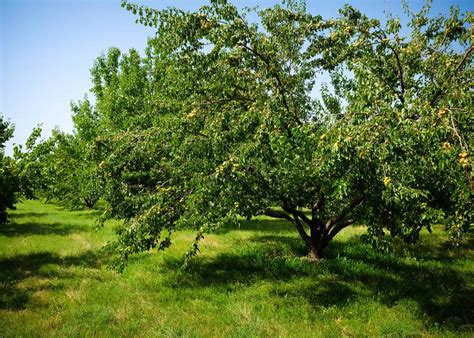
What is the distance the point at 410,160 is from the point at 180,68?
250 inches

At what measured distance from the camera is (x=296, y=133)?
6234mm

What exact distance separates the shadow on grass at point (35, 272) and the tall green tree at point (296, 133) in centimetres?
297

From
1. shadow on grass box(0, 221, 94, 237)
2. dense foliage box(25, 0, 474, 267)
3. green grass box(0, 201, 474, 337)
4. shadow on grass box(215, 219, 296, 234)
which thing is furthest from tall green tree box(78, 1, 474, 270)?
shadow on grass box(0, 221, 94, 237)

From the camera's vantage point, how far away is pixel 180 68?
9.41 m

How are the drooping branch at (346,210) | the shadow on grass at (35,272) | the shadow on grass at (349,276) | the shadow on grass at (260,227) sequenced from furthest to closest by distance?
the shadow on grass at (260,227)
the drooping branch at (346,210)
the shadow on grass at (35,272)
the shadow on grass at (349,276)

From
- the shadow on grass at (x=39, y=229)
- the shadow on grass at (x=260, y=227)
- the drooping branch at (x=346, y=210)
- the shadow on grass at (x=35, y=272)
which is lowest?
the shadow on grass at (x=35, y=272)

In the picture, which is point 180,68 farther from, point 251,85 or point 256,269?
point 256,269

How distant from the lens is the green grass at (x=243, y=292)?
24.5 feet

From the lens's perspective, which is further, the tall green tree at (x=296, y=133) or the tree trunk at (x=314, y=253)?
the tree trunk at (x=314, y=253)

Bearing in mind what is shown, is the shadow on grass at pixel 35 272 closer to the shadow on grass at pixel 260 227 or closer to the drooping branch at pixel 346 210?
the shadow on grass at pixel 260 227

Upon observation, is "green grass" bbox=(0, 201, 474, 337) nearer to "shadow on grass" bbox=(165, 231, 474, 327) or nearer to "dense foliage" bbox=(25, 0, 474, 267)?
"shadow on grass" bbox=(165, 231, 474, 327)

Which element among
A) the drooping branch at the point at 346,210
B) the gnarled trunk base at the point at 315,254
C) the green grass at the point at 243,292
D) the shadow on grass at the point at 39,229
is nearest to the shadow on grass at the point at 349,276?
the green grass at the point at 243,292

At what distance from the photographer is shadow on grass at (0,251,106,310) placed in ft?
30.3

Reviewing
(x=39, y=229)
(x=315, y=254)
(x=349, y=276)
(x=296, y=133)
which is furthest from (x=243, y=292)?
(x=39, y=229)
